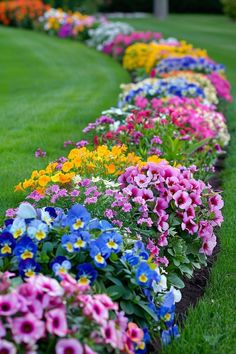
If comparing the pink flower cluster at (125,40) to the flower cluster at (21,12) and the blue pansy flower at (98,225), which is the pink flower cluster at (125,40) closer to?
the flower cluster at (21,12)

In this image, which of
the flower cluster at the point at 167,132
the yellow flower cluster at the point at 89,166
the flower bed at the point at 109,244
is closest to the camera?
the flower bed at the point at 109,244

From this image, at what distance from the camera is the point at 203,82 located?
9.33m

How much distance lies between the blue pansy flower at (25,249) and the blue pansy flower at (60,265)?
11 centimetres

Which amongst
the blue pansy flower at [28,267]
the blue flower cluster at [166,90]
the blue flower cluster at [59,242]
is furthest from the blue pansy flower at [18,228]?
the blue flower cluster at [166,90]

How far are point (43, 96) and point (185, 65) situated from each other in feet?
7.12

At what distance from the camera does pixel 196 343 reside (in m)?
3.33

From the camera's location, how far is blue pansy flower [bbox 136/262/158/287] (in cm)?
325

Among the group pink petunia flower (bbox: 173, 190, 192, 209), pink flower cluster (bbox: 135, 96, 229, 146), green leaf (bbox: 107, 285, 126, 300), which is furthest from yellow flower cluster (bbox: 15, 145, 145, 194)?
pink flower cluster (bbox: 135, 96, 229, 146)

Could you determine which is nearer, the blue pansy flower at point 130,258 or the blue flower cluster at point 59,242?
the blue flower cluster at point 59,242

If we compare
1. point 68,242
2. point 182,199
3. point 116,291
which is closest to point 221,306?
point 182,199

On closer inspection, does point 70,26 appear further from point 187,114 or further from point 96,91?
point 187,114

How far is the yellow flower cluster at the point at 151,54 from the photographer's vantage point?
36.8 ft

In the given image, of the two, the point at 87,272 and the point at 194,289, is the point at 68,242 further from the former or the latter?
the point at 194,289

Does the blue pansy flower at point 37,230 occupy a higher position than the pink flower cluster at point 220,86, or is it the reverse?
the blue pansy flower at point 37,230
